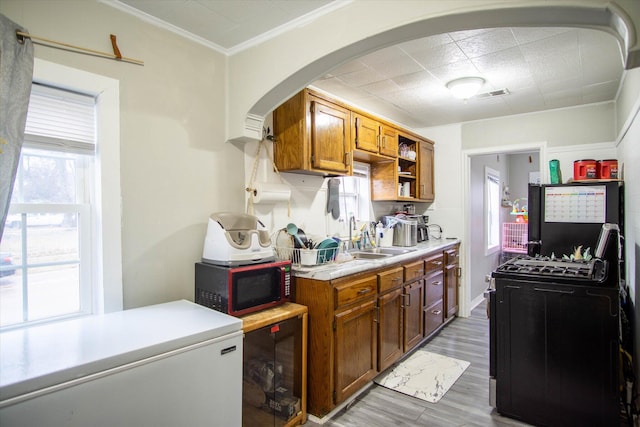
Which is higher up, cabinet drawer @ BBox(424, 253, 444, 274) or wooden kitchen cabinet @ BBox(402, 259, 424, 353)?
cabinet drawer @ BBox(424, 253, 444, 274)

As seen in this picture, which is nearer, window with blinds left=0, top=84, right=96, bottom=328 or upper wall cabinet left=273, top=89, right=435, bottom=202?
window with blinds left=0, top=84, right=96, bottom=328

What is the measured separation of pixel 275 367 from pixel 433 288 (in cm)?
212

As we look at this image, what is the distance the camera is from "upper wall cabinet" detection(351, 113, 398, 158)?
3.14 metres

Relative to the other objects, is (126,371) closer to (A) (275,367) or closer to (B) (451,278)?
(A) (275,367)

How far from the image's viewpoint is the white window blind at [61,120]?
1.60 m

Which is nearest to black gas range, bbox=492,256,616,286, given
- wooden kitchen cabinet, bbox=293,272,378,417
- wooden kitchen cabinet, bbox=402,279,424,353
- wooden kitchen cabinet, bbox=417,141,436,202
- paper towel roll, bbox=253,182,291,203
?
wooden kitchen cabinet, bbox=402,279,424,353

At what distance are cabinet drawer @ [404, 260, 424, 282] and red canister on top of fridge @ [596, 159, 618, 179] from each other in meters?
1.83

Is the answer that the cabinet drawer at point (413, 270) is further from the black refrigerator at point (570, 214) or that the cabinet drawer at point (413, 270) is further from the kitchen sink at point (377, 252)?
the black refrigerator at point (570, 214)

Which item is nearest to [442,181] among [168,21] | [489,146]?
[489,146]

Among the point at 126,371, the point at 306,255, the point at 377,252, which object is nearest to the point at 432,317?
the point at 377,252

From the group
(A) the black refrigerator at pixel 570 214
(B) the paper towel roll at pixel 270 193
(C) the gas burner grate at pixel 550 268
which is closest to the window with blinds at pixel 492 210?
(A) the black refrigerator at pixel 570 214

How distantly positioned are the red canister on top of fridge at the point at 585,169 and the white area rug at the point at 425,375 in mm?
2048

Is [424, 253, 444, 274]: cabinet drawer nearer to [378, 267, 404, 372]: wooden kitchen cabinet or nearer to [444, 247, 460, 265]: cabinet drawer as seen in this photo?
[444, 247, 460, 265]: cabinet drawer

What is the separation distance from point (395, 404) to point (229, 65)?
101 inches
